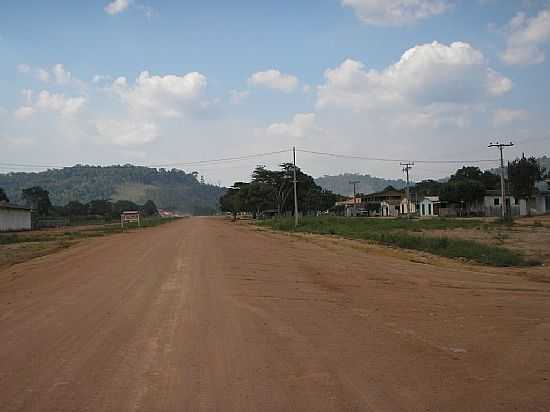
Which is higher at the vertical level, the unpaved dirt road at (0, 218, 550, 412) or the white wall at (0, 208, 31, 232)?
the white wall at (0, 208, 31, 232)

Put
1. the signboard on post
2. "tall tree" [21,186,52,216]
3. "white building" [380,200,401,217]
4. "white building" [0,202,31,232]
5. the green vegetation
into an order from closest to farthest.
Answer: "white building" [0,202,31,232], the signboard on post, the green vegetation, "tall tree" [21,186,52,216], "white building" [380,200,401,217]

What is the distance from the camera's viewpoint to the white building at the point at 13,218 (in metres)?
64.4

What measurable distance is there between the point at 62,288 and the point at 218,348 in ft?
24.5

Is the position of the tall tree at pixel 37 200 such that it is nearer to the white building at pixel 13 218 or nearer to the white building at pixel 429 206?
the white building at pixel 13 218

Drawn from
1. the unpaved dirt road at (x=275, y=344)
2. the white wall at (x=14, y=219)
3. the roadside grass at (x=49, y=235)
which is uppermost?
the white wall at (x=14, y=219)

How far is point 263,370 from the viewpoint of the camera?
6488 millimetres

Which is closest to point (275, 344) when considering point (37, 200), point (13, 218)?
point (13, 218)

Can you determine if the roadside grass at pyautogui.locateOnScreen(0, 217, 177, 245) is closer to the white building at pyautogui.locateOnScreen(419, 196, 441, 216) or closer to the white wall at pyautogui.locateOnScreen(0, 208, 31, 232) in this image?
the white wall at pyautogui.locateOnScreen(0, 208, 31, 232)

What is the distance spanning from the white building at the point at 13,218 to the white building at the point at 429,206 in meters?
63.1

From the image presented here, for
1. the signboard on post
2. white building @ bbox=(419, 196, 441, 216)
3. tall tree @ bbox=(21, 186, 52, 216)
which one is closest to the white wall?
the signboard on post

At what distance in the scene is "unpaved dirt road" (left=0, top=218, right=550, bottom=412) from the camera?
219 inches

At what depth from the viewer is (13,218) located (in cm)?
6844

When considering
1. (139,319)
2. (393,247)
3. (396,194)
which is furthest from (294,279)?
(396,194)

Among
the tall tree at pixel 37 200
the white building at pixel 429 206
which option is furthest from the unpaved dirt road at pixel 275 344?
the tall tree at pixel 37 200
